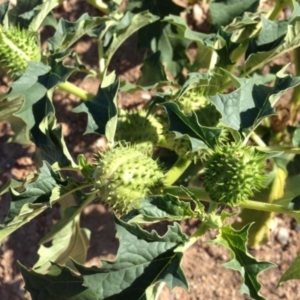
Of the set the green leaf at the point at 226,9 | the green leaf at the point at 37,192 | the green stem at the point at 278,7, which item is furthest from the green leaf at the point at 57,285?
the green stem at the point at 278,7

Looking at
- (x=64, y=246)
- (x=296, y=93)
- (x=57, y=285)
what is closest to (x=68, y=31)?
(x=64, y=246)

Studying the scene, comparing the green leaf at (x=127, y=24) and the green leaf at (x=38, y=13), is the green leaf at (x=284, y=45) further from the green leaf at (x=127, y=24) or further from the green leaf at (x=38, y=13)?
the green leaf at (x=38, y=13)

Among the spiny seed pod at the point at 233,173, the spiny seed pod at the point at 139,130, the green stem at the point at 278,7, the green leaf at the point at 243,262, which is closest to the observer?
the green leaf at the point at 243,262

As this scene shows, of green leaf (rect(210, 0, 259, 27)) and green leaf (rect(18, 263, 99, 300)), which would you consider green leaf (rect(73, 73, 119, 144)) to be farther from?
green leaf (rect(210, 0, 259, 27))

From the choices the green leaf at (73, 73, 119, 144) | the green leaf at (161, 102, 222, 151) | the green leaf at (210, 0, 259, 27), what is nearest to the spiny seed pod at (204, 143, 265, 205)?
the green leaf at (161, 102, 222, 151)

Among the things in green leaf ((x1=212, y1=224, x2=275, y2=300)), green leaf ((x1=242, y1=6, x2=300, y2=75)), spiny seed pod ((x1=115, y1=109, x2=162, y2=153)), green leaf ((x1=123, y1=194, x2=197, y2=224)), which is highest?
green leaf ((x1=242, y1=6, x2=300, y2=75))

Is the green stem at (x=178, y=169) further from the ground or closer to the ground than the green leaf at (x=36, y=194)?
closer to the ground
